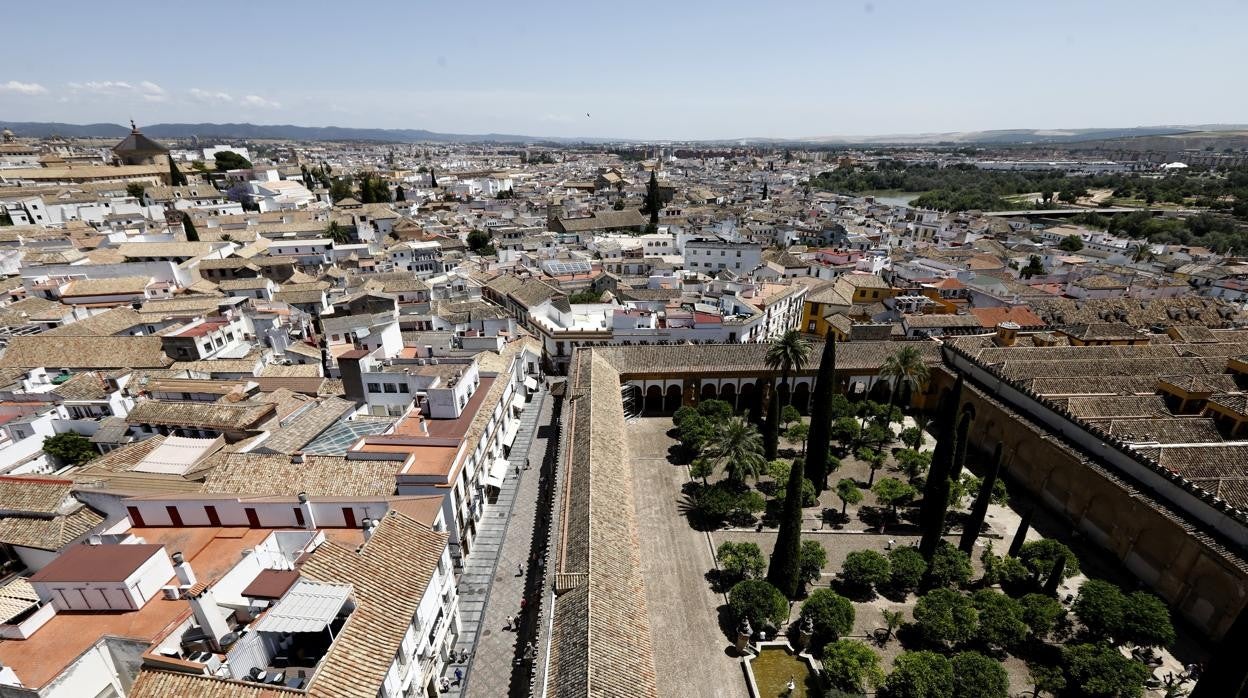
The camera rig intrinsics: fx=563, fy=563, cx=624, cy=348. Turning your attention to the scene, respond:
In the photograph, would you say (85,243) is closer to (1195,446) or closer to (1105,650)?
(1105,650)

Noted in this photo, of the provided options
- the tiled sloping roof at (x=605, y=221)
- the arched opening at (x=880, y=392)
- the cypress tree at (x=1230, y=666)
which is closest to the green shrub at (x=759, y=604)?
the cypress tree at (x=1230, y=666)

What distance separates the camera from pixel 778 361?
→ 151 feet

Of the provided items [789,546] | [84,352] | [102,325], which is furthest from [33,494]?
[789,546]

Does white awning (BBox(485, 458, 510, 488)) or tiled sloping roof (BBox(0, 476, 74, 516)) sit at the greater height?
tiled sloping roof (BBox(0, 476, 74, 516))

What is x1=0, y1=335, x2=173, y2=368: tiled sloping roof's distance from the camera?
143 ft

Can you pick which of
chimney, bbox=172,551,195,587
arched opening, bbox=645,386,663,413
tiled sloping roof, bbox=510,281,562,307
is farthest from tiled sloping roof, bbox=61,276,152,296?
arched opening, bbox=645,386,663,413

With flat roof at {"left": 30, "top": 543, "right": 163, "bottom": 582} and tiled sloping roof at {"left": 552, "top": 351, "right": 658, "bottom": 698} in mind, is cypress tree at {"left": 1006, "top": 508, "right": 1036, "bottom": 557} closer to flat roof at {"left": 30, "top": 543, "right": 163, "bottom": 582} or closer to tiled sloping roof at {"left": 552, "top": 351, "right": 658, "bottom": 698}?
tiled sloping roof at {"left": 552, "top": 351, "right": 658, "bottom": 698}

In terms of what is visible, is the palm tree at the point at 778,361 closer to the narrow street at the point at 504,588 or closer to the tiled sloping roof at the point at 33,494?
the narrow street at the point at 504,588

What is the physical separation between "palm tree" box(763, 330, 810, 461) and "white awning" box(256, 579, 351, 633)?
98.3ft

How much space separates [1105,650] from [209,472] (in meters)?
42.4

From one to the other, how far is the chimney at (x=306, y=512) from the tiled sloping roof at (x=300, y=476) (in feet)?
2.47

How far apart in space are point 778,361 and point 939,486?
1684 centimetres

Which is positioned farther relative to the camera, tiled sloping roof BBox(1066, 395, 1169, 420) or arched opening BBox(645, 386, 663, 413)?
arched opening BBox(645, 386, 663, 413)

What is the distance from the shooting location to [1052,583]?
29.7m
